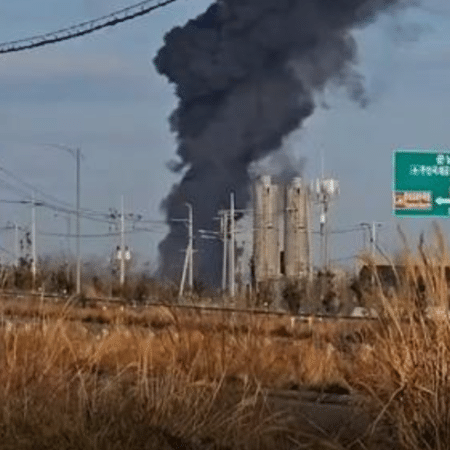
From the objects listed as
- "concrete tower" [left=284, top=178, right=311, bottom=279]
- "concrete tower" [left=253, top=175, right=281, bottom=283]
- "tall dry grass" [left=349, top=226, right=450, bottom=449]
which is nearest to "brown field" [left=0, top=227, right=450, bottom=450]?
"tall dry grass" [left=349, top=226, right=450, bottom=449]

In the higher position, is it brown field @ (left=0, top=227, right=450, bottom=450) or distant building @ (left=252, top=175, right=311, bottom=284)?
distant building @ (left=252, top=175, right=311, bottom=284)

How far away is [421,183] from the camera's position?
44.6m

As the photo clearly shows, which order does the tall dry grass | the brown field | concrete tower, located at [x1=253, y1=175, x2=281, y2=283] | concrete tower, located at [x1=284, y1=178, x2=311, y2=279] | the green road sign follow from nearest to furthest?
the tall dry grass
the brown field
the green road sign
concrete tower, located at [x1=253, y1=175, x2=281, y2=283]
concrete tower, located at [x1=284, y1=178, x2=311, y2=279]

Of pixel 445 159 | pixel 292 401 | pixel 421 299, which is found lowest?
pixel 292 401

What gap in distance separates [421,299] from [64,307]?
6565 mm

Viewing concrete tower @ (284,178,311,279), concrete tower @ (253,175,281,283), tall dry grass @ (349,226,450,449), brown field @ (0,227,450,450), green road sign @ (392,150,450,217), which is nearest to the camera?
tall dry grass @ (349,226,450,449)

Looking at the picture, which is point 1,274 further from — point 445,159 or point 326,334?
point 445,159

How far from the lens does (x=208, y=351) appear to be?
Answer: 15422 mm

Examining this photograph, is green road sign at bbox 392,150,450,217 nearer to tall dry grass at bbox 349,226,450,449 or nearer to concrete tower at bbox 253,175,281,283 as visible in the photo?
tall dry grass at bbox 349,226,450,449

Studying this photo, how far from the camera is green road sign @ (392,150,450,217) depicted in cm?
4422

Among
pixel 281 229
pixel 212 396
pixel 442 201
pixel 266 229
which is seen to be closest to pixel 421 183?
pixel 442 201

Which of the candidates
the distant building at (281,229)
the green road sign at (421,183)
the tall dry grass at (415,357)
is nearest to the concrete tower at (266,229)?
the distant building at (281,229)

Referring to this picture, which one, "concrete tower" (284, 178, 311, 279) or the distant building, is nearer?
the distant building

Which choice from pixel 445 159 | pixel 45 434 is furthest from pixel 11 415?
pixel 445 159
